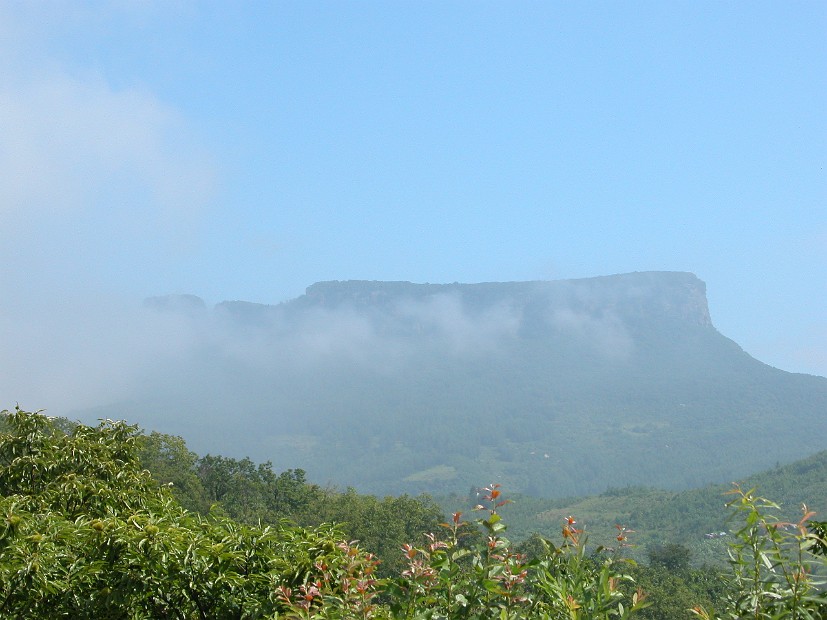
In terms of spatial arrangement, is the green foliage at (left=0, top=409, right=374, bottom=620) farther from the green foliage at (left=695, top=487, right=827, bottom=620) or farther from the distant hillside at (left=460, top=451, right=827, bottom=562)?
the distant hillside at (left=460, top=451, right=827, bottom=562)

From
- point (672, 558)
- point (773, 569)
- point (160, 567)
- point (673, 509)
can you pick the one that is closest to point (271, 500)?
point (672, 558)

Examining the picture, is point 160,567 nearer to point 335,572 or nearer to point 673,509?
point 335,572

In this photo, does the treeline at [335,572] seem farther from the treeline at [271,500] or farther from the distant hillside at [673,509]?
the distant hillside at [673,509]

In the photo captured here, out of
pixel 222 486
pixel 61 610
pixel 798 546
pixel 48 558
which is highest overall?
pixel 798 546

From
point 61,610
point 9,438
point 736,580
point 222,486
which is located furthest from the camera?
point 222,486

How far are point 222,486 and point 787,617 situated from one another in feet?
143

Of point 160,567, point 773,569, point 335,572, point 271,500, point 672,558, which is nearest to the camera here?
point 773,569

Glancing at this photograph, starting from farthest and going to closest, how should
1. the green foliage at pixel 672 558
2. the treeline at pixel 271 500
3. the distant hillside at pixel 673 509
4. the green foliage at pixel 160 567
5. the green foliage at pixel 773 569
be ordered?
the distant hillside at pixel 673 509, the green foliage at pixel 672 558, the treeline at pixel 271 500, the green foliage at pixel 160 567, the green foliage at pixel 773 569

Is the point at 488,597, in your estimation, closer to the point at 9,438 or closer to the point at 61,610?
the point at 61,610

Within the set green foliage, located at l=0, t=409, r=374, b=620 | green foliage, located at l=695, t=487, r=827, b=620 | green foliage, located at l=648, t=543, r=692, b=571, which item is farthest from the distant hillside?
green foliage, located at l=695, t=487, r=827, b=620

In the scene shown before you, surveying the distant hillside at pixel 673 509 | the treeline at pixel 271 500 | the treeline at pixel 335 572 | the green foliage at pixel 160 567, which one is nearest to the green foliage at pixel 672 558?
the treeline at pixel 271 500

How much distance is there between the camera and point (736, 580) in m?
3.80

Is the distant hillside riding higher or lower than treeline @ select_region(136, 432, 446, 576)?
lower

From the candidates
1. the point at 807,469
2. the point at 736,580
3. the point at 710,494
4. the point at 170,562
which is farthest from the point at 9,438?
the point at 807,469
